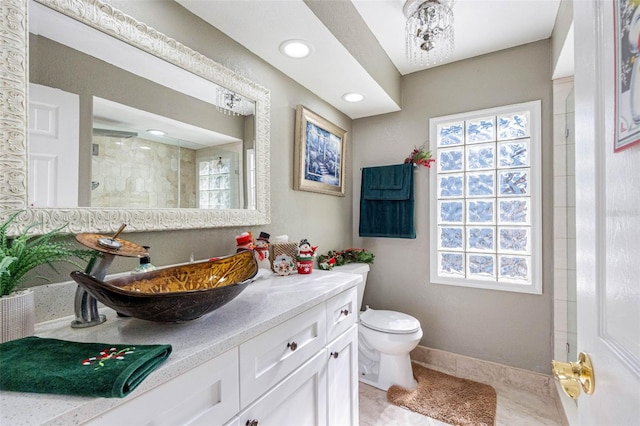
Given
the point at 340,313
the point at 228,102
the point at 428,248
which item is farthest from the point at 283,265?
the point at 428,248

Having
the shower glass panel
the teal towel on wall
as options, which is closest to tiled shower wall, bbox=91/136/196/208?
the teal towel on wall

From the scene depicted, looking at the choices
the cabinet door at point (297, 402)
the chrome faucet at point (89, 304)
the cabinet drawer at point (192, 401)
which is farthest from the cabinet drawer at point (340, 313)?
the chrome faucet at point (89, 304)

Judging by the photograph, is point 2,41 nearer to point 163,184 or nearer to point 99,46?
point 99,46

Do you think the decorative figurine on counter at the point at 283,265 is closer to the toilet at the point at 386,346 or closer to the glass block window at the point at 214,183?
the glass block window at the point at 214,183

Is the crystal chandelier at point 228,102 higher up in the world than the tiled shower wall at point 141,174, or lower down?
higher up

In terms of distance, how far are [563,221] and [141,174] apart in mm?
2447

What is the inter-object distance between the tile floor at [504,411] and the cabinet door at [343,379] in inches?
17.0

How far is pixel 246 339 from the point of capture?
794mm

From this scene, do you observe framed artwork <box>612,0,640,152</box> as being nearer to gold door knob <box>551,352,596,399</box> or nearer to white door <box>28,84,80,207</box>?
gold door knob <box>551,352,596,399</box>

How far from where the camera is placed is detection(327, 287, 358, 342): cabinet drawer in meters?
1.23

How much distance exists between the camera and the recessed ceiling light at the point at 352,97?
2137 mm

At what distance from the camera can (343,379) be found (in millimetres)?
1339

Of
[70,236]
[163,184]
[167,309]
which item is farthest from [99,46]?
[167,309]

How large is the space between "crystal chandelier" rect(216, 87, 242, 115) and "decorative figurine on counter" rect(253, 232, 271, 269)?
25.7 inches
